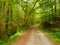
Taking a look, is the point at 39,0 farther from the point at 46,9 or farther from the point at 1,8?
the point at 1,8

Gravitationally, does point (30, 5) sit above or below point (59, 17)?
above

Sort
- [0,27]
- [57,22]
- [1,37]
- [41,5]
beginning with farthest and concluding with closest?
[41,5], [57,22], [1,37], [0,27]

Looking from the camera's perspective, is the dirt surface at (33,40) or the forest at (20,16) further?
the forest at (20,16)

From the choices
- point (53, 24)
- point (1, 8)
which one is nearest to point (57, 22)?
point (53, 24)

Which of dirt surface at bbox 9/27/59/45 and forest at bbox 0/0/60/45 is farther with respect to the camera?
forest at bbox 0/0/60/45

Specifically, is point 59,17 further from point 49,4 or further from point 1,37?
point 1,37

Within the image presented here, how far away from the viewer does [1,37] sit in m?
20.5

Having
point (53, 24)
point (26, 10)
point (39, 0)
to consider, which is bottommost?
point (53, 24)

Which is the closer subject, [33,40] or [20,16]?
[33,40]

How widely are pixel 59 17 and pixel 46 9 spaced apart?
6.37m

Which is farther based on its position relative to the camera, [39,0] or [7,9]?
[39,0]

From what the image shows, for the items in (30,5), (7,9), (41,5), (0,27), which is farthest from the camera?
(30,5)

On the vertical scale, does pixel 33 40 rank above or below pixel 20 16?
below

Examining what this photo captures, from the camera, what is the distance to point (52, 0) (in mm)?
37969
